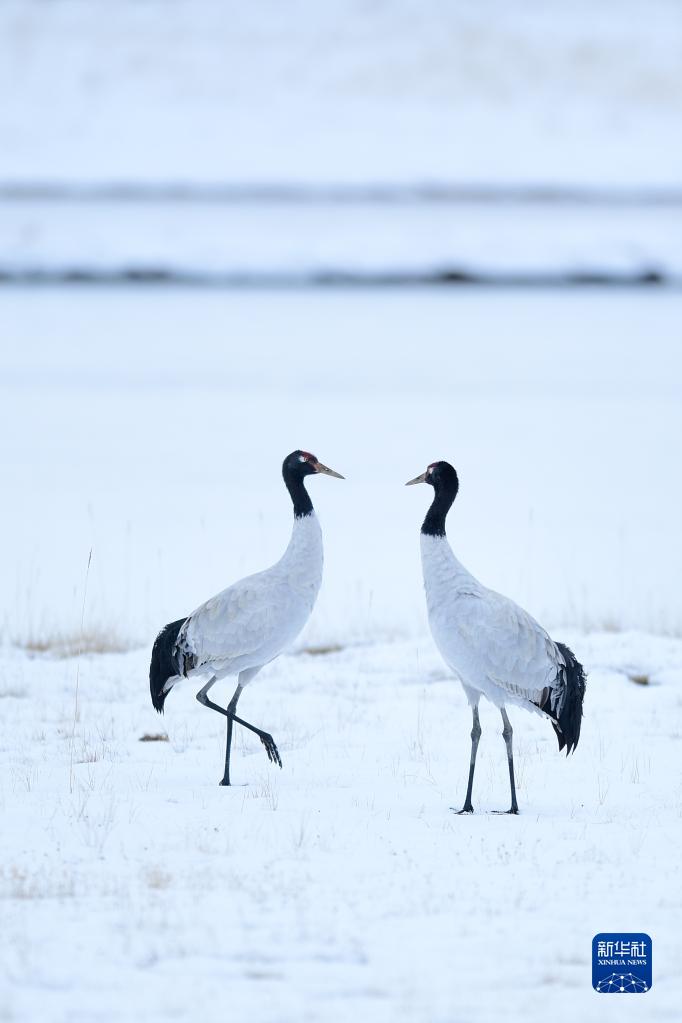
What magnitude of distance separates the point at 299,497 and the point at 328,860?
2346 millimetres

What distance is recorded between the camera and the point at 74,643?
31.9 ft

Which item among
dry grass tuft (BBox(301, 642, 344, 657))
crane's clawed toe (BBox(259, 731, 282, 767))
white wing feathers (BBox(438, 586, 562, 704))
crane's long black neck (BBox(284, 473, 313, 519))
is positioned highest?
crane's long black neck (BBox(284, 473, 313, 519))

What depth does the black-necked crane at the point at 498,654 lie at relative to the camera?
19.2 ft

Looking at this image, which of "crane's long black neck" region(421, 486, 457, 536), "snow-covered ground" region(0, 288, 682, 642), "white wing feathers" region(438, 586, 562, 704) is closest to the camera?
"white wing feathers" region(438, 586, 562, 704)

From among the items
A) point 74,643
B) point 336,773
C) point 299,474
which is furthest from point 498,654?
point 74,643

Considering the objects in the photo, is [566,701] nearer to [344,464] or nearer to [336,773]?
[336,773]

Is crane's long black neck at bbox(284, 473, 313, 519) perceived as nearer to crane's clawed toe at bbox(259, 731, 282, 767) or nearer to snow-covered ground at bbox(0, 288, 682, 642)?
crane's clawed toe at bbox(259, 731, 282, 767)

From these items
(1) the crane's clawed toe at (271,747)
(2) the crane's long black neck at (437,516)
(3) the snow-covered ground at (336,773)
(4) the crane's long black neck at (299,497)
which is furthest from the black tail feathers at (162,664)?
(2) the crane's long black neck at (437,516)

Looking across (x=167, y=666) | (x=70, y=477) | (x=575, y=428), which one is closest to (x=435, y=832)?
(x=167, y=666)

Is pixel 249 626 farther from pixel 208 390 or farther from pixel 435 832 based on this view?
pixel 208 390

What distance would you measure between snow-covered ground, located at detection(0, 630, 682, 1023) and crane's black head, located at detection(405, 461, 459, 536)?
1185 millimetres

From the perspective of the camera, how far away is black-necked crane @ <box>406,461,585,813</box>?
5.86 m

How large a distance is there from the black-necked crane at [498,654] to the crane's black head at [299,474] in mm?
934

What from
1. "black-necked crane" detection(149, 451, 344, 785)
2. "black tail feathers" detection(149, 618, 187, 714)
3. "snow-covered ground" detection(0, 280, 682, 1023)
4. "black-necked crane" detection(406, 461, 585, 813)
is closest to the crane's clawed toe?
"black-necked crane" detection(149, 451, 344, 785)
